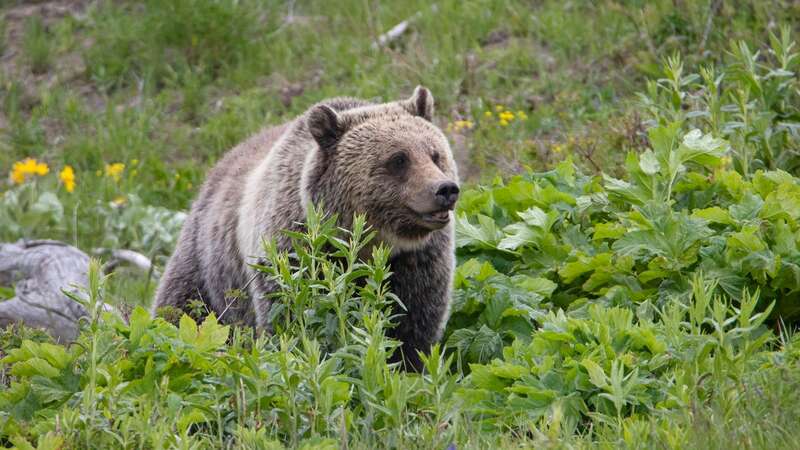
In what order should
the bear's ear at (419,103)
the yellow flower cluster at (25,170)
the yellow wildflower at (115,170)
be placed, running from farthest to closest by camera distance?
the yellow wildflower at (115,170), the yellow flower cluster at (25,170), the bear's ear at (419,103)

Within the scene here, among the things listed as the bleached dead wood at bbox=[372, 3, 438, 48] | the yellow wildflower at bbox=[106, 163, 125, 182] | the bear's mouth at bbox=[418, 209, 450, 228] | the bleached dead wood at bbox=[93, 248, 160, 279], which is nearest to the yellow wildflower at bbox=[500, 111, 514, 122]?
the bleached dead wood at bbox=[372, 3, 438, 48]

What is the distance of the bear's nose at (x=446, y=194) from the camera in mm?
5480

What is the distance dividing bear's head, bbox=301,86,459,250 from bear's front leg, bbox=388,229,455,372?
0.08 m

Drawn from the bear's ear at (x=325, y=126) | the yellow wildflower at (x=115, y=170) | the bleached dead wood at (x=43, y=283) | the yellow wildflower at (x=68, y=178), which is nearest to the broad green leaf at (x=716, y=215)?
the bear's ear at (x=325, y=126)

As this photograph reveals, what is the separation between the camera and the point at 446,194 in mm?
5512

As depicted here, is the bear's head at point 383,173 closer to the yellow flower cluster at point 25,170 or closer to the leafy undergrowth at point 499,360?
the leafy undergrowth at point 499,360

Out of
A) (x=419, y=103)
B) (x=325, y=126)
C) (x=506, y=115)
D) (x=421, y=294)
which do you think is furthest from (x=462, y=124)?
(x=421, y=294)

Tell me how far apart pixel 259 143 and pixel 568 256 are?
6.52 feet

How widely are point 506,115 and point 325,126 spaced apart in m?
3.83

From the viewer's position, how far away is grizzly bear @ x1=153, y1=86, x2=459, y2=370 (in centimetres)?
562

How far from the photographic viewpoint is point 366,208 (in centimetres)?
573

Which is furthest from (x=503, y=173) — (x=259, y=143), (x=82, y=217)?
(x=82, y=217)

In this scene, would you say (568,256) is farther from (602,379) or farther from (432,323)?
(602,379)

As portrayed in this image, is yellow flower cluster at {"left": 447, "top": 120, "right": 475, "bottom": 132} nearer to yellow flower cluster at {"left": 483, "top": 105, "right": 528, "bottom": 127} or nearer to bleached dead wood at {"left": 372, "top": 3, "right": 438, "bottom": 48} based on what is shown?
yellow flower cluster at {"left": 483, "top": 105, "right": 528, "bottom": 127}
